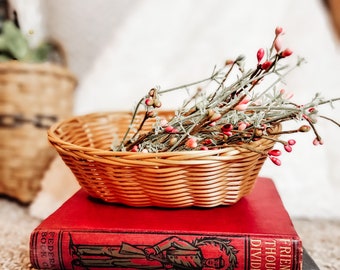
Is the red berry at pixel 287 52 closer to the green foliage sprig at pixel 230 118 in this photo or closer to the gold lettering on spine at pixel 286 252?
the green foliage sprig at pixel 230 118

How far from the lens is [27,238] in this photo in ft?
2.43

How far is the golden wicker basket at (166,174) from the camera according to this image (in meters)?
0.52

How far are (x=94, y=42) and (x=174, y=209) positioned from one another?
79 centimetres

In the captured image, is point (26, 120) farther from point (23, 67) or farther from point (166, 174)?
point (166, 174)

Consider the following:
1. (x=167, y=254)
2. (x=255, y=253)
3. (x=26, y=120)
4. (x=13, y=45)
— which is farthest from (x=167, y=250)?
(x=13, y=45)

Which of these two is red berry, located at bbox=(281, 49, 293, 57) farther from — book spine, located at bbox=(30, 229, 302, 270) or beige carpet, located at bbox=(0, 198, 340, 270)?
beige carpet, located at bbox=(0, 198, 340, 270)

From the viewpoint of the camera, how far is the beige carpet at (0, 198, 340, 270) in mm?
647

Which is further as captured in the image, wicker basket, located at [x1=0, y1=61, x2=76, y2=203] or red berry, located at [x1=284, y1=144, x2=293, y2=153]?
wicker basket, located at [x1=0, y1=61, x2=76, y2=203]

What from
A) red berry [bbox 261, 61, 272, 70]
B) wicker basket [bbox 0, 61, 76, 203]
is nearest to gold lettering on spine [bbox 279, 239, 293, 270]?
red berry [bbox 261, 61, 272, 70]

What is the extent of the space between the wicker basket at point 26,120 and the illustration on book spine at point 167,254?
0.56 meters

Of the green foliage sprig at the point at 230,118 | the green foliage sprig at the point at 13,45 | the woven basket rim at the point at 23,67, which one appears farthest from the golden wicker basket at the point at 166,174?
the green foliage sprig at the point at 13,45

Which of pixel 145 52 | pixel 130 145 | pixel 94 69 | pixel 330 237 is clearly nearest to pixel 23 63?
pixel 94 69

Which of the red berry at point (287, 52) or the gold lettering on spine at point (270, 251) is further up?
Answer: the red berry at point (287, 52)

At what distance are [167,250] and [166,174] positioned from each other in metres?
0.10
